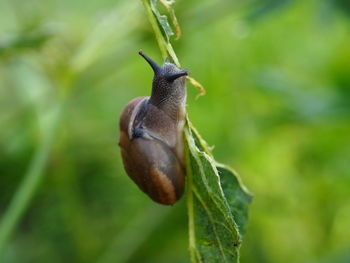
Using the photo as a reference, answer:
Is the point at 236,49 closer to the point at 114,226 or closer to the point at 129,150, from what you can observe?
the point at 114,226

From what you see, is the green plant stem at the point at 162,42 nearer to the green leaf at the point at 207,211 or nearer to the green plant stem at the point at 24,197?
the green leaf at the point at 207,211

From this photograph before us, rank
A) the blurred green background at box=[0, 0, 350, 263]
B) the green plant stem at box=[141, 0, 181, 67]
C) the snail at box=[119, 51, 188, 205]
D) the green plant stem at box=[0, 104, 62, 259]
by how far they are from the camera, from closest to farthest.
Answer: the green plant stem at box=[141, 0, 181, 67] < the snail at box=[119, 51, 188, 205] < the green plant stem at box=[0, 104, 62, 259] < the blurred green background at box=[0, 0, 350, 263]

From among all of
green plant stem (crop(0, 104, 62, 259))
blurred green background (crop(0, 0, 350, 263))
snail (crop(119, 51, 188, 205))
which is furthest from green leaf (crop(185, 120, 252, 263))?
blurred green background (crop(0, 0, 350, 263))

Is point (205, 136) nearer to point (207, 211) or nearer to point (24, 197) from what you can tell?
point (24, 197)

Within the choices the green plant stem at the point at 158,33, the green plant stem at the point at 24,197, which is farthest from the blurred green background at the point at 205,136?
the green plant stem at the point at 158,33

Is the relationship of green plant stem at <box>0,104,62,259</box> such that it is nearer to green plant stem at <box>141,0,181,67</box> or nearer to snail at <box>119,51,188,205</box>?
snail at <box>119,51,188,205</box>
